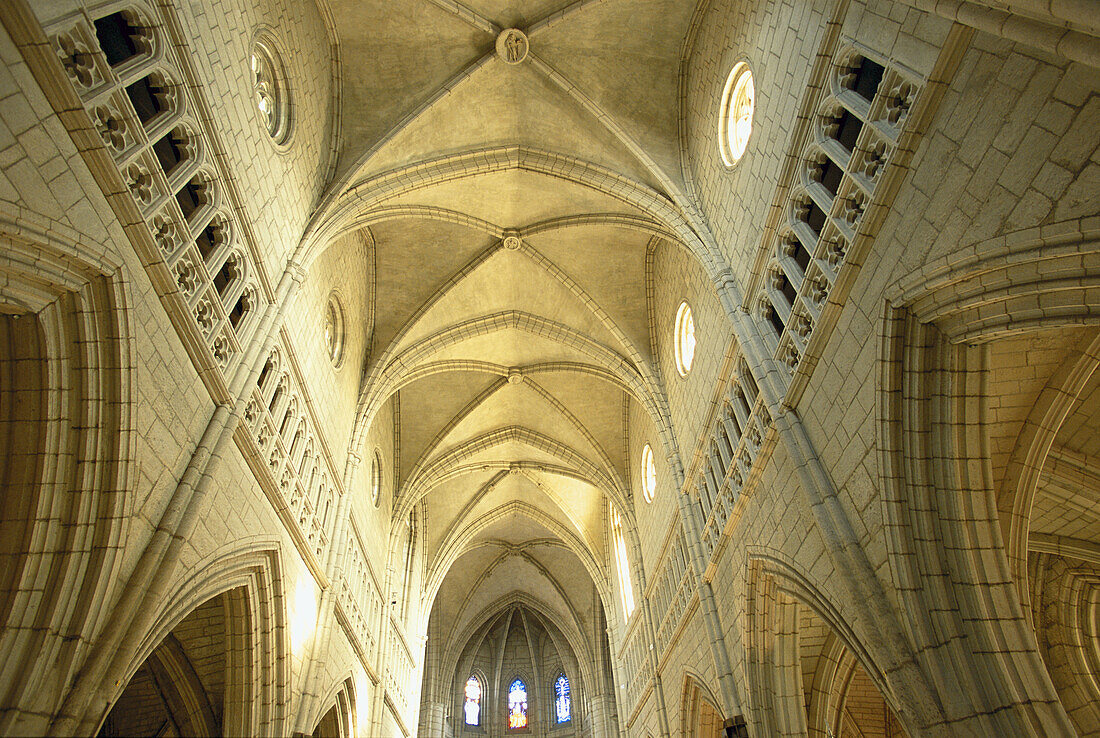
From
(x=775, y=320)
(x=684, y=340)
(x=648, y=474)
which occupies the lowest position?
(x=775, y=320)

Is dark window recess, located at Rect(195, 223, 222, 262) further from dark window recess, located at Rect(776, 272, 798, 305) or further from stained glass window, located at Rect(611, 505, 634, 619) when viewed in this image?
stained glass window, located at Rect(611, 505, 634, 619)

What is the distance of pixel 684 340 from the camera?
13.9 meters

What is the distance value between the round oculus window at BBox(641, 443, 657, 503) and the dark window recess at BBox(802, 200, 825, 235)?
886 centimetres

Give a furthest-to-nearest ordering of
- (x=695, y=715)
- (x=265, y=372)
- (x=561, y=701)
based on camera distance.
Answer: (x=561, y=701), (x=695, y=715), (x=265, y=372)

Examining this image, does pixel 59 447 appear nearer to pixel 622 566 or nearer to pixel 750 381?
pixel 750 381

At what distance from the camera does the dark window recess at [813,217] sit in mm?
8008

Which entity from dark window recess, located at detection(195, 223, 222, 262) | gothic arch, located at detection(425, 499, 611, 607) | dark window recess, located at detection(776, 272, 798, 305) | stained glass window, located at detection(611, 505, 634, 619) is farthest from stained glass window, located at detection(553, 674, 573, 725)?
dark window recess, located at detection(195, 223, 222, 262)

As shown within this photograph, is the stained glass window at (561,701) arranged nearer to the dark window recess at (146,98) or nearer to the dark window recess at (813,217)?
the dark window recess at (813,217)

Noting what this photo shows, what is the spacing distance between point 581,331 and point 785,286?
8001mm

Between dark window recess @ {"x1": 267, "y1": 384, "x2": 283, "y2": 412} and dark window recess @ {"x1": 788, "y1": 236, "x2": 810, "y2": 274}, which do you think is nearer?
dark window recess @ {"x1": 788, "y1": 236, "x2": 810, "y2": 274}

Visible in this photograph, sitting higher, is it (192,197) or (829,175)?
(192,197)

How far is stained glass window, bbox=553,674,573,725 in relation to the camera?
94.0 feet

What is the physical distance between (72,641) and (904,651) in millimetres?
6519

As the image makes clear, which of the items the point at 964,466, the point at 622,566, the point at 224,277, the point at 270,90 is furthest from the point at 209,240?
the point at 622,566
